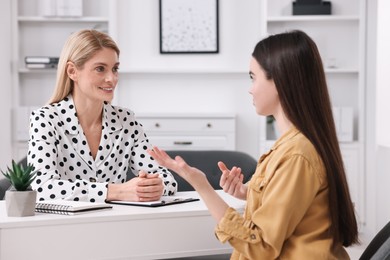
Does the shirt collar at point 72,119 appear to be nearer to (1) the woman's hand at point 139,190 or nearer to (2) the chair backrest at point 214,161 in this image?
(1) the woman's hand at point 139,190

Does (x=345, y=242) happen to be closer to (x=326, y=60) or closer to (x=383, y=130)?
(x=383, y=130)

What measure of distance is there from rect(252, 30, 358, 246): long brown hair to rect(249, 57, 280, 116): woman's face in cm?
3

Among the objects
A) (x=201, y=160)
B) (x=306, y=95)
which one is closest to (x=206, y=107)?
(x=201, y=160)

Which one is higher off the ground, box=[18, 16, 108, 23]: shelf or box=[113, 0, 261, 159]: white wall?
box=[18, 16, 108, 23]: shelf

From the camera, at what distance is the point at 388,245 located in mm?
1758

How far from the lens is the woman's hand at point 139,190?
2467 millimetres

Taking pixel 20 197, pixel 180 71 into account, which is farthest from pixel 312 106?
pixel 180 71

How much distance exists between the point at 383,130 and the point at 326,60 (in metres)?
1.39

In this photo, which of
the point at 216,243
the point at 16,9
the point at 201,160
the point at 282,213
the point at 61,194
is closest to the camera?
the point at 282,213

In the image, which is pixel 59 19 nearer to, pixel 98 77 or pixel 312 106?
pixel 98 77

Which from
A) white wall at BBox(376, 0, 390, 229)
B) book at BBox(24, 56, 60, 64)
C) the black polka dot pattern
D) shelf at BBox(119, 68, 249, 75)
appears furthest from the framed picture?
the black polka dot pattern

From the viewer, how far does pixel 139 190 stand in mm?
2461

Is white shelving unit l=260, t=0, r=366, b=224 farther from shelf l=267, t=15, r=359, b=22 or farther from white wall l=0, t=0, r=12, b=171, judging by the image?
white wall l=0, t=0, r=12, b=171

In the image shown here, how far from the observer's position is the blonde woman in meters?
2.75
